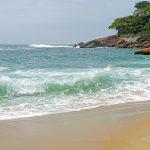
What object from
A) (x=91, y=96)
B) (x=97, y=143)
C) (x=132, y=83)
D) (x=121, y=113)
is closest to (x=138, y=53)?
(x=132, y=83)

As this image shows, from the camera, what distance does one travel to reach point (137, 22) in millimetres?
90688

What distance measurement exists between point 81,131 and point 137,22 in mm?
84344

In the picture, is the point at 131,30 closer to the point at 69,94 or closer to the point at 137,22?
the point at 137,22

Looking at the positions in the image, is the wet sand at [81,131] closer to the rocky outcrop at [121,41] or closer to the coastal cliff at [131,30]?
the rocky outcrop at [121,41]

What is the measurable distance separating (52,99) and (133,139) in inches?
227

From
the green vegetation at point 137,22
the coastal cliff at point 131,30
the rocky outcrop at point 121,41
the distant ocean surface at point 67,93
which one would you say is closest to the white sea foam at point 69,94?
the distant ocean surface at point 67,93

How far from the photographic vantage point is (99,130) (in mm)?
8336

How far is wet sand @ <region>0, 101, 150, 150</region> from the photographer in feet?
23.5

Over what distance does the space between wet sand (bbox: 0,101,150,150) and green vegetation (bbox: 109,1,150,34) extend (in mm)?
78364

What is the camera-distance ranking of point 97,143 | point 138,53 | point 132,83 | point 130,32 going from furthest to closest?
point 130,32, point 138,53, point 132,83, point 97,143

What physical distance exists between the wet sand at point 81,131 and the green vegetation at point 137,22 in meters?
78.4

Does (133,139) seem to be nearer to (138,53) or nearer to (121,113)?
(121,113)

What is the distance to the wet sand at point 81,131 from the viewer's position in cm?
718

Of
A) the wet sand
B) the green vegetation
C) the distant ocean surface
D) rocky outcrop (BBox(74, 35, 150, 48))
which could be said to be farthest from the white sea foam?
the green vegetation
